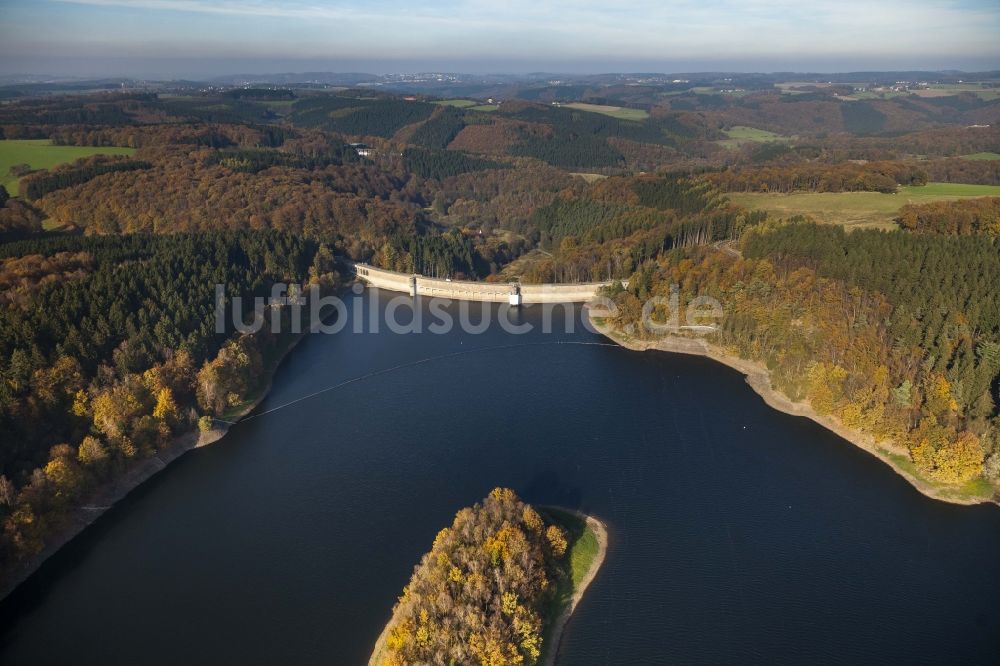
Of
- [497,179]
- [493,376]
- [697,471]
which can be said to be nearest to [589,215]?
[497,179]

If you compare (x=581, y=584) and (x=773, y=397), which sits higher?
(x=773, y=397)

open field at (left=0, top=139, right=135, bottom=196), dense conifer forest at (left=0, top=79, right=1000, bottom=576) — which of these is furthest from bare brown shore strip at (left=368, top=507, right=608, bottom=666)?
open field at (left=0, top=139, right=135, bottom=196)

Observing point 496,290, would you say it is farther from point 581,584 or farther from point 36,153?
point 36,153

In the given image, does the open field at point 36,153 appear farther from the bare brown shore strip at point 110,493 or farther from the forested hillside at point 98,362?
the bare brown shore strip at point 110,493

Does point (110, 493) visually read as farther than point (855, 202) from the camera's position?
No

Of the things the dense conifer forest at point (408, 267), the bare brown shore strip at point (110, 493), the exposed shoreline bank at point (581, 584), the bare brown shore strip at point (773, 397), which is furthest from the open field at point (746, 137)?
the bare brown shore strip at point (110, 493)

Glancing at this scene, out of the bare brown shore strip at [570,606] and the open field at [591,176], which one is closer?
the bare brown shore strip at [570,606]

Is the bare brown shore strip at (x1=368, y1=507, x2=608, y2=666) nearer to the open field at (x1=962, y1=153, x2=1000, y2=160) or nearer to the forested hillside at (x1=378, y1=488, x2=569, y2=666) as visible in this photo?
the forested hillside at (x1=378, y1=488, x2=569, y2=666)

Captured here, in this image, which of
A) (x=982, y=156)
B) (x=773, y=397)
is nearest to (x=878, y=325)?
(x=773, y=397)
